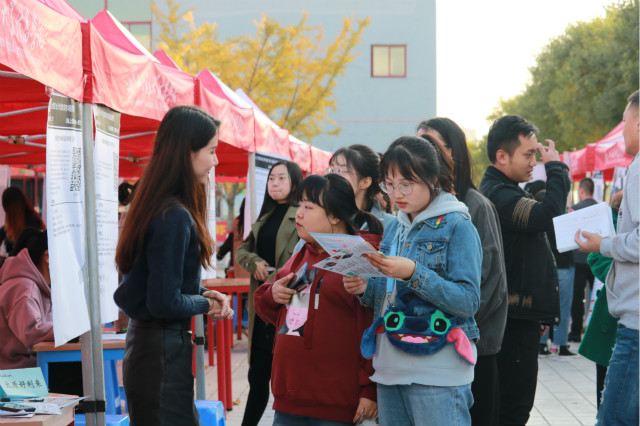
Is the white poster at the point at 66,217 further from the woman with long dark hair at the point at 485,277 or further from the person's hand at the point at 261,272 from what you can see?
the woman with long dark hair at the point at 485,277

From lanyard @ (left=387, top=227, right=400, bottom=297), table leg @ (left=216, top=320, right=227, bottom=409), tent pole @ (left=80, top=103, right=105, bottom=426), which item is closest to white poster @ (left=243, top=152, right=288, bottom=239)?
table leg @ (left=216, top=320, right=227, bottom=409)

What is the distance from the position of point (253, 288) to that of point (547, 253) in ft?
8.46

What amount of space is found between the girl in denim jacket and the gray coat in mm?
623

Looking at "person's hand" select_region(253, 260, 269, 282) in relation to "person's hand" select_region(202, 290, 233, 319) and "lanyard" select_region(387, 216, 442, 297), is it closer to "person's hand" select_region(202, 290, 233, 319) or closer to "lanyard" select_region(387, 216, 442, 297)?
"person's hand" select_region(202, 290, 233, 319)

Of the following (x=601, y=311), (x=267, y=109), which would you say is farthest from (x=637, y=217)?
(x=267, y=109)

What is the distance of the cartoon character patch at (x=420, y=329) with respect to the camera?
289cm

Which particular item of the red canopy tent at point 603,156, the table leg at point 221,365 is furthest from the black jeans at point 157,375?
the red canopy tent at point 603,156

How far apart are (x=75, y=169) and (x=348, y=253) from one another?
210 centimetres

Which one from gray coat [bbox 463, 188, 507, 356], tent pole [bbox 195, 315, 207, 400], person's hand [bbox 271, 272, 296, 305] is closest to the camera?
person's hand [bbox 271, 272, 296, 305]

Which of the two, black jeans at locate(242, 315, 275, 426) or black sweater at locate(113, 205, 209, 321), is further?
black jeans at locate(242, 315, 275, 426)

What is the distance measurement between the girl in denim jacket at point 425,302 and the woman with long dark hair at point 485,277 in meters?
0.64

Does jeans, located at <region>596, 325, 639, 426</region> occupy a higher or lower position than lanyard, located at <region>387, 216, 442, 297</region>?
lower

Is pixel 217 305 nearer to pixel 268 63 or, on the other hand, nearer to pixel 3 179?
pixel 3 179

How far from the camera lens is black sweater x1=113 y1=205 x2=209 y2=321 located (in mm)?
3025
